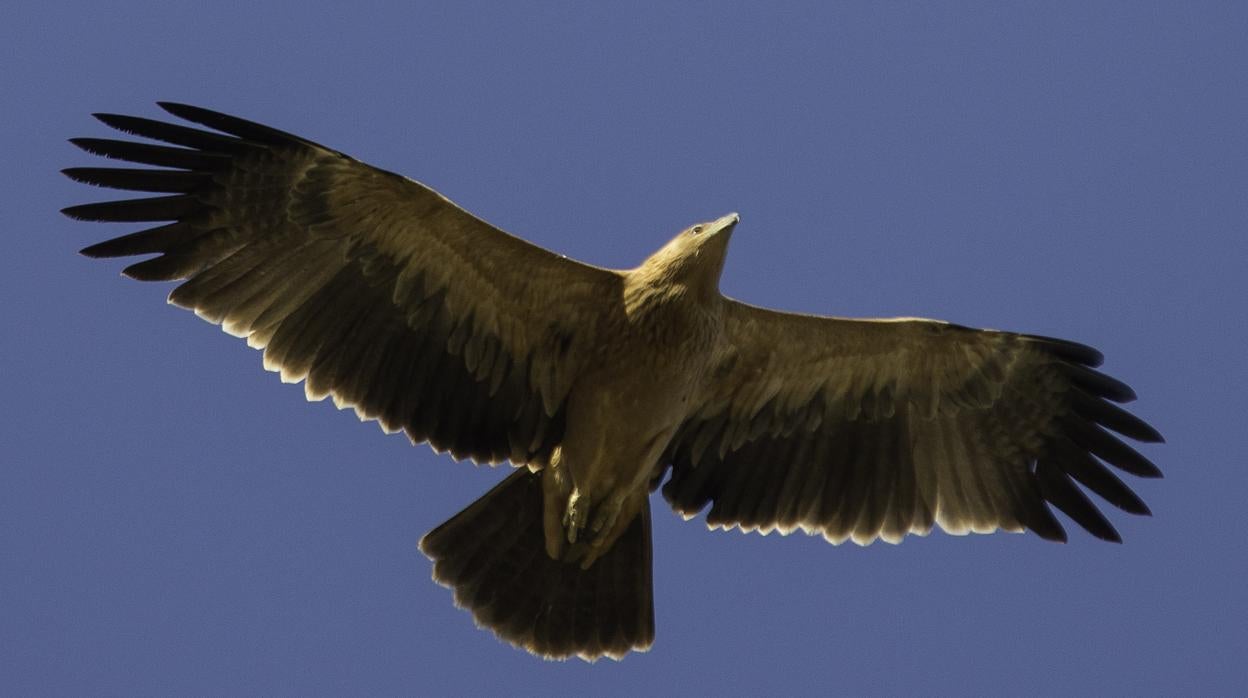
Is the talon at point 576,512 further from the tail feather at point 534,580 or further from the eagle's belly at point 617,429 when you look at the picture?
the tail feather at point 534,580

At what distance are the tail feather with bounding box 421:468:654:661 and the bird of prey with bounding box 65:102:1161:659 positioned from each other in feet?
0.04

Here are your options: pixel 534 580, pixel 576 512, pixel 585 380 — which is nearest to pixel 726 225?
pixel 585 380

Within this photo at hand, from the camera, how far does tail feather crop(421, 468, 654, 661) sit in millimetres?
10703

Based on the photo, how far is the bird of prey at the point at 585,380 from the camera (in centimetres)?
1022

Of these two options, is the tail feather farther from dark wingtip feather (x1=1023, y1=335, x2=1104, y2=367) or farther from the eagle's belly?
dark wingtip feather (x1=1023, y1=335, x2=1104, y2=367)

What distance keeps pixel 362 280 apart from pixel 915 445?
3.21 meters

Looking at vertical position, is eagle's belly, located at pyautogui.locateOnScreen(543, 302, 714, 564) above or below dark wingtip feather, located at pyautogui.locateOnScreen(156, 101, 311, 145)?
below

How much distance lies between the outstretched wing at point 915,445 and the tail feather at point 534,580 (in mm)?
582

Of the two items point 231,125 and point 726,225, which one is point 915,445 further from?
point 231,125

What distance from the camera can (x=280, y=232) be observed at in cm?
1034

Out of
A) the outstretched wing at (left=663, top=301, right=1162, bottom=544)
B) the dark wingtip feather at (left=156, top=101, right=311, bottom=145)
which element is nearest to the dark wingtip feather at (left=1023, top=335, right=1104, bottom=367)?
the outstretched wing at (left=663, top=301, right=1162, bottom=544)

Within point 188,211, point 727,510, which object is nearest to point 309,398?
point 188,211

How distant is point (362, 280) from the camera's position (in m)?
10.5

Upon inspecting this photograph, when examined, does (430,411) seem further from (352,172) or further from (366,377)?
(352,172)
